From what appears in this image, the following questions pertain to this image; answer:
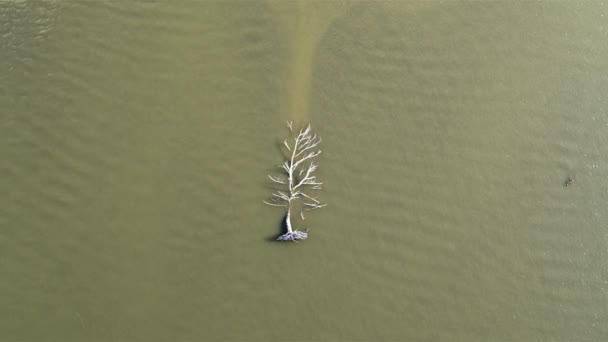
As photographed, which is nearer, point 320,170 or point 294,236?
point 294,236

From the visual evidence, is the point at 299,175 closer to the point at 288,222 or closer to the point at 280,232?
the point at 288,222

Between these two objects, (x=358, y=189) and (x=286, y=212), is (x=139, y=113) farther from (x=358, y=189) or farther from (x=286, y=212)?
(x=358, y=189)

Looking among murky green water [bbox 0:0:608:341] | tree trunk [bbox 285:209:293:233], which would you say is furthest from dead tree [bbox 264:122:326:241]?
murky green water [bbox 0:0:608:341]

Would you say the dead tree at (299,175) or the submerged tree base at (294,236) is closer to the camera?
the submerged tree base at (294,236)

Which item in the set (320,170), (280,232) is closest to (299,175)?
(320,170)

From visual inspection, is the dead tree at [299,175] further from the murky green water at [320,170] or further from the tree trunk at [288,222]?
the murky green water at [320,170]

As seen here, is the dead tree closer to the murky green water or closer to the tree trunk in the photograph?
the tree trunk

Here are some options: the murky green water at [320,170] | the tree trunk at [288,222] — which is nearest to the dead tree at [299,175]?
the tree trunk at [288,222]
